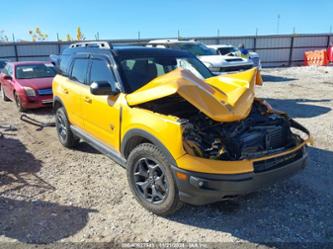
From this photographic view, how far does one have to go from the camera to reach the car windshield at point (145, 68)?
4.07 meters

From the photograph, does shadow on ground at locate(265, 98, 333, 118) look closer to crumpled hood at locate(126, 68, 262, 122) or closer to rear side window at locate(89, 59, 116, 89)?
crumpled hood at locate(126, 68, 262, 122)

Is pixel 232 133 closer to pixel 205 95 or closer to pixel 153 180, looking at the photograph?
pixel 205 95

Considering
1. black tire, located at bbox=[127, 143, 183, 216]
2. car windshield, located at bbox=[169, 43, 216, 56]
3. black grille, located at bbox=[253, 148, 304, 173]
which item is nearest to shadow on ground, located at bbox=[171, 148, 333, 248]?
black tire, located at bbox=[127, 143, 183, 216]

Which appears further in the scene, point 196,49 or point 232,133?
point 196,49

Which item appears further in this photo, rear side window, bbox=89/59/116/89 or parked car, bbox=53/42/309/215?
rear side window, bbox=89/59/116/89

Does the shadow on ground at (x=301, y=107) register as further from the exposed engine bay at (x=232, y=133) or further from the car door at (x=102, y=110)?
the car door at (x=102, y=110)

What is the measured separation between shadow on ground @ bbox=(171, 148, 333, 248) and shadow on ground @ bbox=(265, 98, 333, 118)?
4.32 m

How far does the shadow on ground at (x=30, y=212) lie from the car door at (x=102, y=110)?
994 mm

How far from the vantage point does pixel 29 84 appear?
8953 millimetres

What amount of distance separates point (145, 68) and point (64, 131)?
2.39 meters

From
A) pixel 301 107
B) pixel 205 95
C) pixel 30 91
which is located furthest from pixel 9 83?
pixel 301 107

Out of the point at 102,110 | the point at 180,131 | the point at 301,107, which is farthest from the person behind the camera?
the point at 301,107

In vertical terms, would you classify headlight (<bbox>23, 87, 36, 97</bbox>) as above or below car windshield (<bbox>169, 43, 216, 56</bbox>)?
below

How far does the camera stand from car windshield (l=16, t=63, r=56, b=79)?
9680 millimetres
